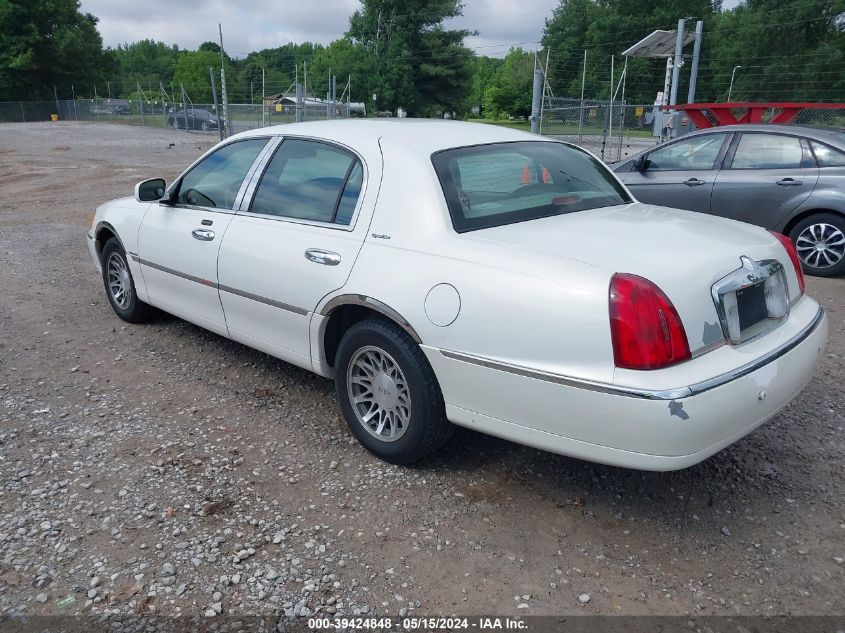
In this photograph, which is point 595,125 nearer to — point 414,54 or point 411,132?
point 411,132

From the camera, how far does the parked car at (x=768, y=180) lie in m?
6.98

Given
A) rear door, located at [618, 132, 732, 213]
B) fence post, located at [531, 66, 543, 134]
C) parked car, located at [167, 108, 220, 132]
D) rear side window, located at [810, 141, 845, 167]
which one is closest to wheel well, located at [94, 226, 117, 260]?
rear door, located at [618, 132, 732, 213]

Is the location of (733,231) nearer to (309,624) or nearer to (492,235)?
(492,235)

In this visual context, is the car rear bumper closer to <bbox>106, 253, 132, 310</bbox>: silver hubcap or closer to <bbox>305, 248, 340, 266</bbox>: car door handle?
<bbox>305, 248, 340, 266</bbox>: car door handle

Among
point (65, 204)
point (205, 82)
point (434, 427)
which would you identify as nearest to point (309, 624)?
point (434, 427)

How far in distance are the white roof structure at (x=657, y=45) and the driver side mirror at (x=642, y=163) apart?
36.1 ft

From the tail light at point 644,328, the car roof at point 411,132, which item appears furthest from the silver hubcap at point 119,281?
the tail light at point 644,328

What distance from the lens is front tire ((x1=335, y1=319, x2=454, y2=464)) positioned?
320 centimetres

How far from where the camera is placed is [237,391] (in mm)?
4473

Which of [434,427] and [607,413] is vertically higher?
[607,413]

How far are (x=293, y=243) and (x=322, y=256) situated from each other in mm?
279

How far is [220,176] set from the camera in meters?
4.58

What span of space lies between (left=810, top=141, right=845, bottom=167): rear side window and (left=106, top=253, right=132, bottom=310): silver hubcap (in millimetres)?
6584

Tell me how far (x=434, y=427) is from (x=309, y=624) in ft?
3.44
